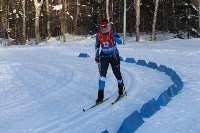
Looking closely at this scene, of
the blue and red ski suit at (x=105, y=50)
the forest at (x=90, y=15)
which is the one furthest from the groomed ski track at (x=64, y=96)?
the forest at (x=90, y=15)

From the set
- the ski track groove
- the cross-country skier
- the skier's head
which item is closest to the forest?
the cross-country skier

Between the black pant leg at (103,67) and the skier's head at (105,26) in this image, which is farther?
the black pant leg at (103,67)

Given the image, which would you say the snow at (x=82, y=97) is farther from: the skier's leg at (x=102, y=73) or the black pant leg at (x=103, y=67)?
the black pant leg at (x=103, y=67)

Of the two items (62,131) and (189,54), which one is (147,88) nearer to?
(62,131)

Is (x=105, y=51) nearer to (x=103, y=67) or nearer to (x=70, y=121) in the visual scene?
(x=103, y=67)

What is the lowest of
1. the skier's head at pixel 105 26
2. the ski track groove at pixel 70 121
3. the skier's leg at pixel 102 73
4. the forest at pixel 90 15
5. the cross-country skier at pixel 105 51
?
the ski track groove at pixel 70 121

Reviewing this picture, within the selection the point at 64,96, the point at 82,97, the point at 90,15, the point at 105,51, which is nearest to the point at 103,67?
the point at 105,51

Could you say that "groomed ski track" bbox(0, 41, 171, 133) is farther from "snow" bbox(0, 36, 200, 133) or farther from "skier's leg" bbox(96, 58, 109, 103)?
"skier's leg" bbox(96, 58, 109, 103)

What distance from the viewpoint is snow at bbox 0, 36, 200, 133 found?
733 cm

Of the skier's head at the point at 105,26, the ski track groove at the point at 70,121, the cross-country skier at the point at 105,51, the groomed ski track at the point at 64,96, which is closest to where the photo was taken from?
the ski track groove at the point at 70,121

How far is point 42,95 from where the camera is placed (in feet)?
34.6

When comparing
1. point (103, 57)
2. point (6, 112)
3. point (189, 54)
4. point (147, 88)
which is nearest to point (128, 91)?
point (147, 88)

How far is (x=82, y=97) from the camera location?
9977mm

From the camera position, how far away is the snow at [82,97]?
7332 mm
